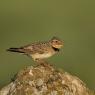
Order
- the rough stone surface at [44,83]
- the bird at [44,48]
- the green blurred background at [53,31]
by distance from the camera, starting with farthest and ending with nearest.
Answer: the green blurred background at [53,31] < the bird at [44,48] < the rough stone surface at [44,83]

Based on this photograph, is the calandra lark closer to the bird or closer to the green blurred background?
the bird

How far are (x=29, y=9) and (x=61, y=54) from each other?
8.26 meters

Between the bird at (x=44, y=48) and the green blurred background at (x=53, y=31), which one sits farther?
the green blurred background at (x=53, y=31)

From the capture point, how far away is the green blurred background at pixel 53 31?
21750mm

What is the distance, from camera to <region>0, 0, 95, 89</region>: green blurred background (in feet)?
71.4

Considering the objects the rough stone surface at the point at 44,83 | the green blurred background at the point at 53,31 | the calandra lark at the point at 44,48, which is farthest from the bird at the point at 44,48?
the green blurred background at the point at 53,31

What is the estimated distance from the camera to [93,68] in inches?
851

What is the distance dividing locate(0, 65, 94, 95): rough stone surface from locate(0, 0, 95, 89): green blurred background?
6110mm

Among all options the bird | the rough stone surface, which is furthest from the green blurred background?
the rough stone surface

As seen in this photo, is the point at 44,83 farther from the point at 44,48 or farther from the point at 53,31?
the point at 53,31

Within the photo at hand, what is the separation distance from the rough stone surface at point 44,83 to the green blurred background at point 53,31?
6.11 metres

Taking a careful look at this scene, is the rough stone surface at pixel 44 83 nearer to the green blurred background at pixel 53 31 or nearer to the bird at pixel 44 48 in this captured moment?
the bird at pixel 44 48

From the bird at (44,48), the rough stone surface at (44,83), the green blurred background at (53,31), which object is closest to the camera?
the rough stone surface at (44,83)

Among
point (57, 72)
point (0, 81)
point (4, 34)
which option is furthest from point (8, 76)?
point (57, 72)
